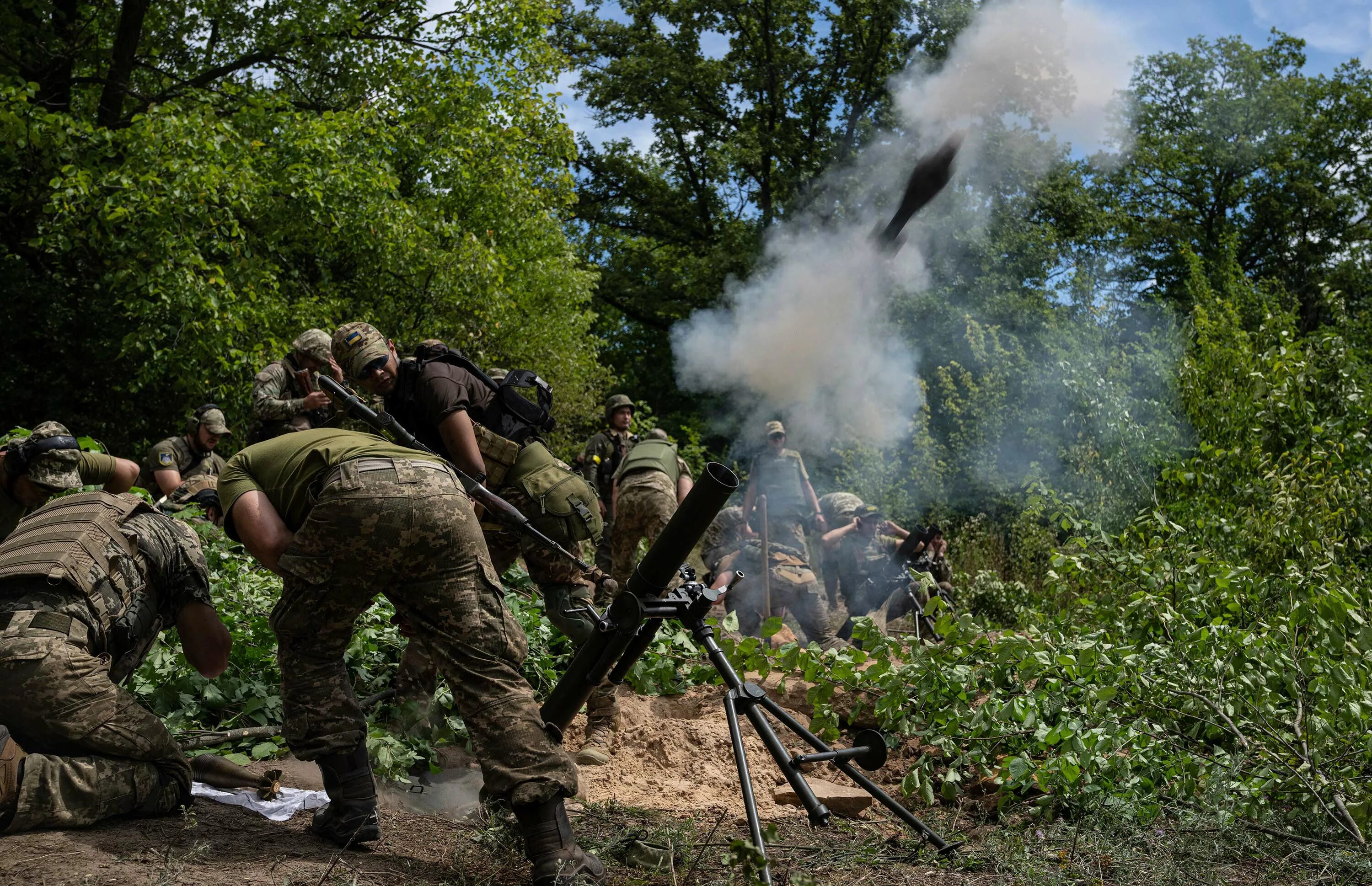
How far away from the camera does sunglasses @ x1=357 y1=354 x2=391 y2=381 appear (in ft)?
16.0

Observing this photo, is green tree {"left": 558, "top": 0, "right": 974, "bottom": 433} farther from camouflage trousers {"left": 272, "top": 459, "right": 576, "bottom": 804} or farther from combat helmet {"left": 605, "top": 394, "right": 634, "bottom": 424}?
camouflage trousers {"left": 272, "top": 459, "right": 576, "bottom": 804}

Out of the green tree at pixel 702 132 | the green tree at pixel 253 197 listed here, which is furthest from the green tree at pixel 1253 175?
the green tree at pixel 253 197

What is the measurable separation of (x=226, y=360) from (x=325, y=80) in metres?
6.02

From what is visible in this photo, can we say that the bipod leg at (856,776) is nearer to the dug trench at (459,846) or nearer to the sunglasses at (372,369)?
the dug trench at (459,846)

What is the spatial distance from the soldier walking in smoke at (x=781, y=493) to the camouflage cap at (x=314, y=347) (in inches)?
170

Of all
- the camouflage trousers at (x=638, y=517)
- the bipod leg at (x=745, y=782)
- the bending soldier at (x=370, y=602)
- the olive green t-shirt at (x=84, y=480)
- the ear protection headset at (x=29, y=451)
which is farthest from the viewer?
the camouflage trousers at (x=638, y=517)

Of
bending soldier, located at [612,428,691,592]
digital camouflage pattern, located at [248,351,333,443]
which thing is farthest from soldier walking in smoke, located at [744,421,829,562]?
digital camouflage pattern, located at [248,351,333,443]

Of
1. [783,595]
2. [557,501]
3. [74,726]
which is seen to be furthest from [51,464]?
[783,595]

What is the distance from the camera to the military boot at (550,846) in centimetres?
316

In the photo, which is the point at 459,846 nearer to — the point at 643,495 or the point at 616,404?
the point at 643,495

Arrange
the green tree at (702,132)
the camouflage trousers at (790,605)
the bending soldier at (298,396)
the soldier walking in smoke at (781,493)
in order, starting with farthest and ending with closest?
the green tree at (702,132) < the soldier walking in smoke at (781,493) < the camouflage trousers at (790,605) < the bending soldier at (298,396)

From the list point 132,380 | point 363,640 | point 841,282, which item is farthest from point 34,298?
point 363,640

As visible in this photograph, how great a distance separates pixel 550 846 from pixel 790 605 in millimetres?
6418

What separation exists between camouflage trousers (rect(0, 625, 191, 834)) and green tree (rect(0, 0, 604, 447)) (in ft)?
26.1
